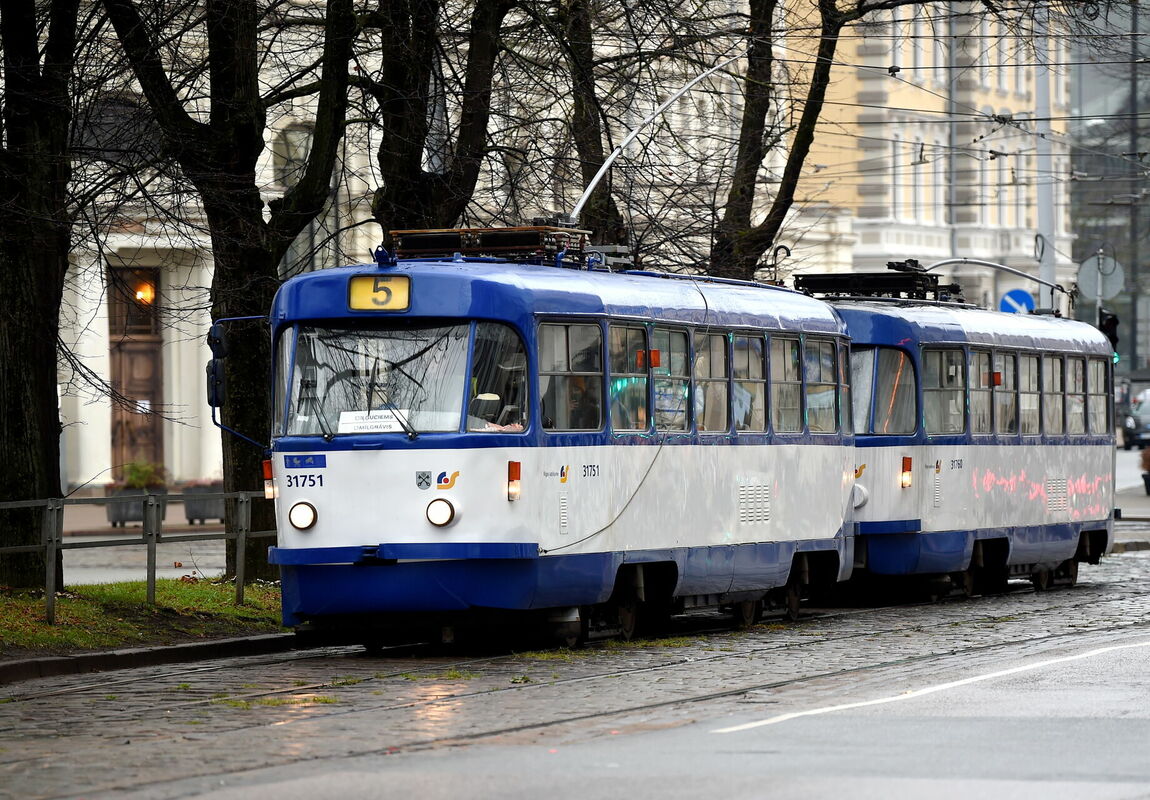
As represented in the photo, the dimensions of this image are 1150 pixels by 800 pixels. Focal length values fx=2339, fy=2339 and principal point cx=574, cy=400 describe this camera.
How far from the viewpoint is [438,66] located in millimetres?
21484

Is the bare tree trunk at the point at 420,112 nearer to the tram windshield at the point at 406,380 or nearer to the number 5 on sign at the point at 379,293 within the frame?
the number 5 on sign at the point at 379,293

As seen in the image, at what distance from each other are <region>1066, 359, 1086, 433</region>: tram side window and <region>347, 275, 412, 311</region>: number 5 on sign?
12479mm

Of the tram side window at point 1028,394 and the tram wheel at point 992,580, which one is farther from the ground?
the tram side window at point 1028,394

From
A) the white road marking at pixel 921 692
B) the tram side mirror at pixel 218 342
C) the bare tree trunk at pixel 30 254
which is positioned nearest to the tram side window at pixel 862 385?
the white road marking at pixel 921 692

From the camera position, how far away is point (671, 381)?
59.5 ft

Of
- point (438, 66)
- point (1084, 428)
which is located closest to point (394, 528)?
point (438, 66)

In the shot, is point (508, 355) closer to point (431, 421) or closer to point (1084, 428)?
point (431, 421)

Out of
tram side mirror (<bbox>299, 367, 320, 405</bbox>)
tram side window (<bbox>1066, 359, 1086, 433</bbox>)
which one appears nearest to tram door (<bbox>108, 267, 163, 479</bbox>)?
tram side window (<bbox>1066, 359, 1086, 433</bbox>)

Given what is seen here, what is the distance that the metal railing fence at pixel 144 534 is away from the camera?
16906mm

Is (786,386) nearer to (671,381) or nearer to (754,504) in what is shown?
(754,504)

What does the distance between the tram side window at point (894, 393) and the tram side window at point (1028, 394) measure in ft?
8.54

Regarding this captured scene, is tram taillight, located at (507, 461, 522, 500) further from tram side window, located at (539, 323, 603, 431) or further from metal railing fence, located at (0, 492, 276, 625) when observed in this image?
metal railing fence, located at (0, 492, 276, 625)

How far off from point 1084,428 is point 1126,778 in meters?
18.0

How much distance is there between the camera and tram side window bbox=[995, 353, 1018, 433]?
24609 millimetres
